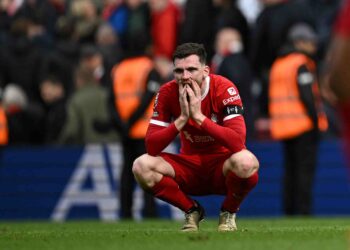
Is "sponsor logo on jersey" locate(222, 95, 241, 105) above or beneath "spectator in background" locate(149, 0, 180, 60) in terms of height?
beneath

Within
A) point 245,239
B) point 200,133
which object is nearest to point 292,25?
point 200,133

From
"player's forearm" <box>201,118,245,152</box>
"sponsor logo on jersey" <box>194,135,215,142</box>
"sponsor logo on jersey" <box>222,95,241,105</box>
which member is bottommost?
"sponsor logo on jersey" <box>194,135,215,142</box>

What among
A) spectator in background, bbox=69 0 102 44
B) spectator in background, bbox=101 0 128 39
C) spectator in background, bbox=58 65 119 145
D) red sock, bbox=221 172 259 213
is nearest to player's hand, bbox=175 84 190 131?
red sock, bbox=221 172 259 213

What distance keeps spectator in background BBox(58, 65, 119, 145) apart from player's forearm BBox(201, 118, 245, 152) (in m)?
7.49

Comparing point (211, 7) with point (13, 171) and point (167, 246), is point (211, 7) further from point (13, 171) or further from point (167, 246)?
point (167, 246)

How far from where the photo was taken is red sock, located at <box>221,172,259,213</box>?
403 inches

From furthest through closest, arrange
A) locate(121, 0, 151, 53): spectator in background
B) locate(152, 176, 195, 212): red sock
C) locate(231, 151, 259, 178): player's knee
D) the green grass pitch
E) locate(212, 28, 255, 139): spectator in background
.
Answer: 1. locate(121, 0, 151, 53): spectator in background
2. locate(212, 28, 255, 139): spectator in background
3. locate(152, 176, 195, 212): red sock
4. locate(231, 151, 259, 178): player's knee
5. the green grass pitch

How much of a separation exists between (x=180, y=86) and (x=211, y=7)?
27.6ft

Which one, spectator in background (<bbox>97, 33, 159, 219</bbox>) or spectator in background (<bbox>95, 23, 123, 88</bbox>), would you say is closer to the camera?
spectator in background (<bbox>97, 33, 159, 219</bbox>)

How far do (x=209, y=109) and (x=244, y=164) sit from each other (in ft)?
2.40

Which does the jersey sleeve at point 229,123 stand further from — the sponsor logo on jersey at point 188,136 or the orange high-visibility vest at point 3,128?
the orange high-visibility vest at point 3,128

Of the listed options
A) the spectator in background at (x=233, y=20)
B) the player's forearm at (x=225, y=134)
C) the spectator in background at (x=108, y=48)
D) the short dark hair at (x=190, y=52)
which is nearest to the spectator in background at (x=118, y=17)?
the spectator in background at (x=108, y=48)

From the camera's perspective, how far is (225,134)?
1007 centimetres

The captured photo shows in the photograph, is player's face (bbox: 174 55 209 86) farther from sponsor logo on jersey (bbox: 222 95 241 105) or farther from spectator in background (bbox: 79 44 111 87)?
spectator in background (bbox: 79 44 111 87)
